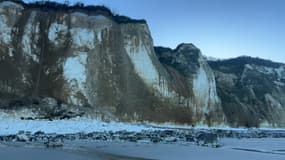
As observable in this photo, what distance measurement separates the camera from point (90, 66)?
5228 cm

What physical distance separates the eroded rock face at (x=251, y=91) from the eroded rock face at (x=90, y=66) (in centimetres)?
1320

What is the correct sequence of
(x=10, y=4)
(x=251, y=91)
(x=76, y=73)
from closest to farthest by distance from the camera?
(x=76, y=73)
(x=10, y=4)
(x=251, y=91)

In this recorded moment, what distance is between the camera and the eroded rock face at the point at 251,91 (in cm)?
7312

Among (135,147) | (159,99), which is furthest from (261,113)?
(135,147)

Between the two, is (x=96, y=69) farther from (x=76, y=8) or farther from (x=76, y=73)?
(x=76, y=8)

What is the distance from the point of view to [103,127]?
38094 mm

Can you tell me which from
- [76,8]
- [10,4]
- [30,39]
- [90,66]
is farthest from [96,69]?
[10,4]

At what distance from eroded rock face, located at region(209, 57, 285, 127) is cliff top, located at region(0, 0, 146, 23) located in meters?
21.8

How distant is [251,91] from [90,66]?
38277 millimetres

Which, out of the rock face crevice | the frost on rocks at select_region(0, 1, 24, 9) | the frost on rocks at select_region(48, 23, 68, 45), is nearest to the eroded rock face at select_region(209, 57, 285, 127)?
the rock face crevice

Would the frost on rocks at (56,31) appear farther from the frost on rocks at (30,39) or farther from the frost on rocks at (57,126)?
the frost on rocks at (57,126)

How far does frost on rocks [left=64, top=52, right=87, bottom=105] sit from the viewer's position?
4917 centimetres

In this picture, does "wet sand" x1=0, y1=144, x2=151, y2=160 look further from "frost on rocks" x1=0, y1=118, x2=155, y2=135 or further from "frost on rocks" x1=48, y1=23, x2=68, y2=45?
"frost on rocks" x1=48, y1=23, x2=68, y2=45

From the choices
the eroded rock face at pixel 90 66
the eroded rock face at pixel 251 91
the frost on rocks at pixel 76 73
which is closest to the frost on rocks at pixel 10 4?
the eroded rock face at pixel 90 66
